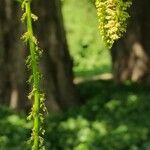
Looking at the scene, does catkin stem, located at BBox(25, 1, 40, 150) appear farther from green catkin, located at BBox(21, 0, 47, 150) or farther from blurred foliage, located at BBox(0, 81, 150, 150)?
blurred foliage, located at BBox(0, 81, 150, 150)

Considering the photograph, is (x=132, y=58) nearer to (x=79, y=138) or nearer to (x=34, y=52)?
(x=79, y=138)

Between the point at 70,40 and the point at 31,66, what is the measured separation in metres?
29.5

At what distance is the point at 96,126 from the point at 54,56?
1522mm

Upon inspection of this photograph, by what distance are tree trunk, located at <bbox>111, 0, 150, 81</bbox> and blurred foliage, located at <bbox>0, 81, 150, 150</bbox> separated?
275 cm

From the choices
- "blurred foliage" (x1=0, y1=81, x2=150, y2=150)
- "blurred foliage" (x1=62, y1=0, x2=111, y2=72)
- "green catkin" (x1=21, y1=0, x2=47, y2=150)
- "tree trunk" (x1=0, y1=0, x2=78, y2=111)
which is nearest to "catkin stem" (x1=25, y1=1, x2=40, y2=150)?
"green catkin" (x1=21, y1=0, x2=47, y2=150)

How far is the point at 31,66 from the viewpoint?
973 millimetres

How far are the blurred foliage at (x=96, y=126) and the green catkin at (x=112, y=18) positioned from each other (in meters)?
7.26

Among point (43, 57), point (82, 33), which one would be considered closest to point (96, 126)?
point (43, 57)

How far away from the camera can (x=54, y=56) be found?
1020 cm

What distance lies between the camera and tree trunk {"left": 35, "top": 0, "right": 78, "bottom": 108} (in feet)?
32.9

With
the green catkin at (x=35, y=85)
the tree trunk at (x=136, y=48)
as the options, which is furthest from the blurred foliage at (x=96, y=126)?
the green catkin at (x=35, y=85)

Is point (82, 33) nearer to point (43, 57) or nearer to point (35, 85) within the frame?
point (43, 57)

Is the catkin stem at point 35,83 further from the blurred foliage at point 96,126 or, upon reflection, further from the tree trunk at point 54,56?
the tree trunk at point 54,56

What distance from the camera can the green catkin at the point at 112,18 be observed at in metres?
0.94
